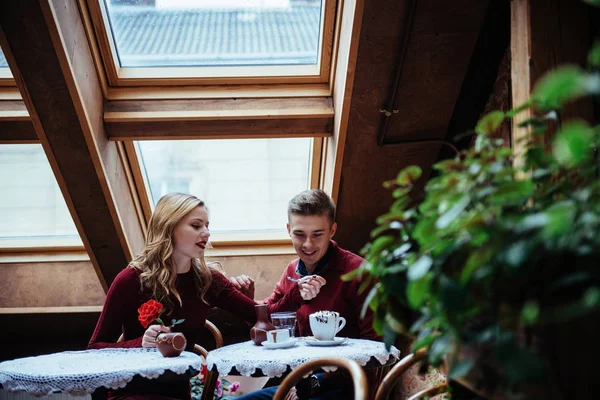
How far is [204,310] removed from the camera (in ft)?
8.45

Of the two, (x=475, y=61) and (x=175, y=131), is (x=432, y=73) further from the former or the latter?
(x=175, y=131)

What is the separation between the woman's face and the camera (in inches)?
101

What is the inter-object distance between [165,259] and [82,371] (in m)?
0.91

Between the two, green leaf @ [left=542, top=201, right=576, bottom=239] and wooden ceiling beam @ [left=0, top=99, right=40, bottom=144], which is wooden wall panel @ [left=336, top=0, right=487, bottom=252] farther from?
green leaf @ [left=542, top=201, right=576, bottom=239]

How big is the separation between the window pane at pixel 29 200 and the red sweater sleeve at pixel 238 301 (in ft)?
4.96

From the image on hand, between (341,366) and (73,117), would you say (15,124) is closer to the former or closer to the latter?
(73,117)

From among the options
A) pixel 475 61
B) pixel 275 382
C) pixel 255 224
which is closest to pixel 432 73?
pixel 475 61

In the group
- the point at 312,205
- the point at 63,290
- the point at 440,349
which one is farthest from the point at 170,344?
the point at 63,290

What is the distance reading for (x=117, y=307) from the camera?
2.38 metres

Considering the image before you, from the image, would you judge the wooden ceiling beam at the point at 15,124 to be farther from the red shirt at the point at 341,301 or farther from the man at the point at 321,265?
the red shirt at the point at 341,301

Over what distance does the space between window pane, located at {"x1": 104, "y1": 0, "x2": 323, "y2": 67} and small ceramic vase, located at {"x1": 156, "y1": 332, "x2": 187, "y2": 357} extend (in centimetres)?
173

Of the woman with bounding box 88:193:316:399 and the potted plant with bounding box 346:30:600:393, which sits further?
the woman with bounding box 88:193:316:399

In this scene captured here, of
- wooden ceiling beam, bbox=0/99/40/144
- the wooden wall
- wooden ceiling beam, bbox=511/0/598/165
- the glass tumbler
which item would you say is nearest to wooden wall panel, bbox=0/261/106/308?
the wooden wall

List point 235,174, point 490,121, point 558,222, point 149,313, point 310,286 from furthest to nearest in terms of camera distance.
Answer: point 235,174, point 310,286, point 149,313, point 490,121, point 558,222
